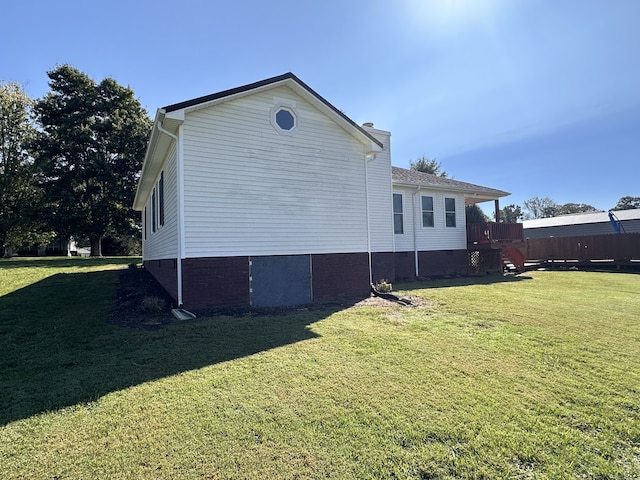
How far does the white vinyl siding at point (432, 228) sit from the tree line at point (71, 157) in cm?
2285

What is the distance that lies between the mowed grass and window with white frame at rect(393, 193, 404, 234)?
796 cm

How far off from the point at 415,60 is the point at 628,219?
3036 centimetres

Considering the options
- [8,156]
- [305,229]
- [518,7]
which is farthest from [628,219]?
[8,156]

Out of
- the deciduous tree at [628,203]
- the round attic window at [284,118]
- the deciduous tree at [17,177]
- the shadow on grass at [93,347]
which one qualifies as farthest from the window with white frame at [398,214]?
the deciduous tree at [628,203]

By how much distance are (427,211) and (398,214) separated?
1716 mm

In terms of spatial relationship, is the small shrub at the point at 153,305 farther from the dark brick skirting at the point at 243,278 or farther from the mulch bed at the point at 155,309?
the dark brick skirting at the point at 243,278

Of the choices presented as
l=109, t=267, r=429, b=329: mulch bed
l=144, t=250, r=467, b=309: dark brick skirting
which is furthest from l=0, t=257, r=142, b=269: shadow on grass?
l=144, t=250, r=467, b=309: dark brick skirting

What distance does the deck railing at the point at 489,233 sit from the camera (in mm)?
16328

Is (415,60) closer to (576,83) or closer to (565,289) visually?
(576,83)

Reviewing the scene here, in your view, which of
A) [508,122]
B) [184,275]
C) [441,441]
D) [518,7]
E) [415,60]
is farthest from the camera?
[508,122]

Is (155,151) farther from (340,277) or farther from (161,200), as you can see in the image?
(340,277)

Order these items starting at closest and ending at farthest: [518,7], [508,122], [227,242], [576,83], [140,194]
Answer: [227,242]
[518,7]
[576,83]
[508,122]
[140,194]

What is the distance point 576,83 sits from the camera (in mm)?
12336

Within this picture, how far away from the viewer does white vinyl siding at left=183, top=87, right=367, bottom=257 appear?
26.8ft
